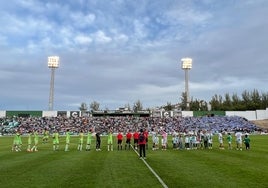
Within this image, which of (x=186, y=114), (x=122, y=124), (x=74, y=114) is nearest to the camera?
(x=122, y=124)

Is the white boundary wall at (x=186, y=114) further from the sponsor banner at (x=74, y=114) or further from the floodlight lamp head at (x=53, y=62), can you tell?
the floodlight lamp head at (x=53, y=62)

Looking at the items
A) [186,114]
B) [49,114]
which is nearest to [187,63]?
[186,114]

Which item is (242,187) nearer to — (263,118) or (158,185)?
(158,185)

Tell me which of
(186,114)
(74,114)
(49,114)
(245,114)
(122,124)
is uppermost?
(245,114)

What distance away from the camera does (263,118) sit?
10712cm

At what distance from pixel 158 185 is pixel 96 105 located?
163832 mm

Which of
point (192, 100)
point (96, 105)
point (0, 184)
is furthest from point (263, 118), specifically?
point (0, 184)

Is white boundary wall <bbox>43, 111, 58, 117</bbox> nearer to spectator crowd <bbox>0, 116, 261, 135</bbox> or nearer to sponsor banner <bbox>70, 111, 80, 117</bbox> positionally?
spectator crowd <bbox>0, 116, 261, 135</bbox>

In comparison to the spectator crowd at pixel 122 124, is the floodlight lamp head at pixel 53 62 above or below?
above

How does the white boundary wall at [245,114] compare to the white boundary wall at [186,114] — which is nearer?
the white boundary wall at [186,114]

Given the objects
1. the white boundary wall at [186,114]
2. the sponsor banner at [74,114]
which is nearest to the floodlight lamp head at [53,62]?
the sponsor banner at [74,114]

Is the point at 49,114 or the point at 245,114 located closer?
the point at 49,114

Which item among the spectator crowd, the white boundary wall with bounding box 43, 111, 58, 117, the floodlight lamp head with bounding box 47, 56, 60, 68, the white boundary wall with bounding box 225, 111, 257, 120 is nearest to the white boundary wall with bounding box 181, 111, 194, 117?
the spectator crowd

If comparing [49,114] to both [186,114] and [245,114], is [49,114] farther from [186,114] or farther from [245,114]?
[245,114]
